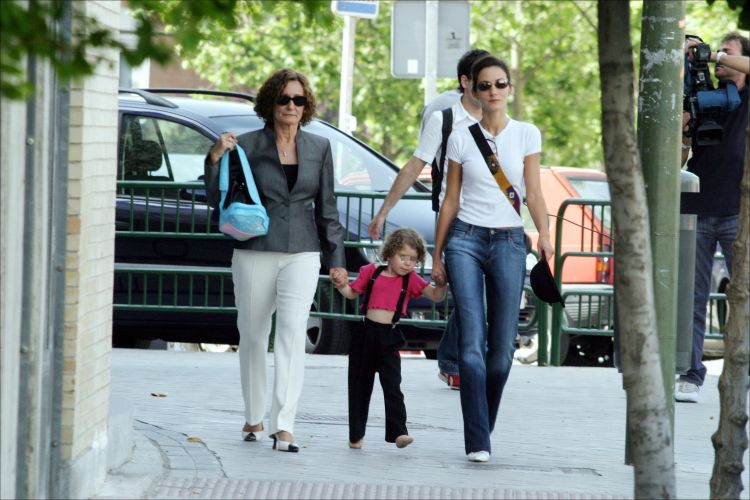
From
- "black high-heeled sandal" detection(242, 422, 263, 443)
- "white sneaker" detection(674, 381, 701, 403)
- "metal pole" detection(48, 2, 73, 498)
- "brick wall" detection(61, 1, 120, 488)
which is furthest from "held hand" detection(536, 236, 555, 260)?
"metal pole" detection(48, 2, 73, 498)

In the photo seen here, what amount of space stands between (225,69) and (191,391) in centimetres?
1798

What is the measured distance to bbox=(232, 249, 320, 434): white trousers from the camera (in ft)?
23.6

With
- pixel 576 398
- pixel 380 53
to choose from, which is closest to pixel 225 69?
pixel 380 53

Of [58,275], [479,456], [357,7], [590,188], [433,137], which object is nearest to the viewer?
[58,275]

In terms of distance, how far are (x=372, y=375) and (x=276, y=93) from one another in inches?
52.8

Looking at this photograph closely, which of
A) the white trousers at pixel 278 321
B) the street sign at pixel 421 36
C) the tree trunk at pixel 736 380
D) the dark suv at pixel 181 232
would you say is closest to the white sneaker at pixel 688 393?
the dark suv at pixel 181 232

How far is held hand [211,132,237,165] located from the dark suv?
12.4ft

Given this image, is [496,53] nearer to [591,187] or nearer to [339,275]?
[591,187]

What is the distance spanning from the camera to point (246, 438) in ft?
24.3

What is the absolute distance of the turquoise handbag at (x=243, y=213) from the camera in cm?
708

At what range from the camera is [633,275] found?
16.1 feet

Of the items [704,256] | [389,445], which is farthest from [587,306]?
[389,445]

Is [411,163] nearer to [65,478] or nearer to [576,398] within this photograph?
[576,398]

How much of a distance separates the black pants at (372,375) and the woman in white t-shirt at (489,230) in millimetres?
372
